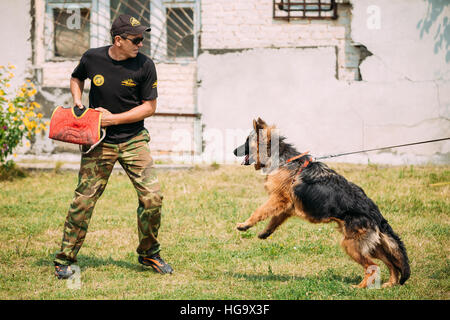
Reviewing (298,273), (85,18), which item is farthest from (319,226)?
(85,18)

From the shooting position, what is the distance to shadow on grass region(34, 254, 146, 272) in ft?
18.6

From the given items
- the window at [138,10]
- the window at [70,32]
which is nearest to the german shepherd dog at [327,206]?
the window at [138,10]

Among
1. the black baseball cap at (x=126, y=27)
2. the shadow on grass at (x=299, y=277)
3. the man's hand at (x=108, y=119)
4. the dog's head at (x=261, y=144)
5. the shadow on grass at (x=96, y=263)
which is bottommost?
the shadow on grass at (x=299, y=277)

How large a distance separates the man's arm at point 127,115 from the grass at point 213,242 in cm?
153

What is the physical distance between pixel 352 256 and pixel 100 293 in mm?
2314

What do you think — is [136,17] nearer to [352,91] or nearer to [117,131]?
[352,91]

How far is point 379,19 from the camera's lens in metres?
10.5

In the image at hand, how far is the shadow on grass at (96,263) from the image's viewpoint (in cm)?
567

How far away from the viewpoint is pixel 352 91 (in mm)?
10641

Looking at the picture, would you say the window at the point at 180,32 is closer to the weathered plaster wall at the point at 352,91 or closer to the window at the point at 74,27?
the weathered plaster wall at the point at 352,91

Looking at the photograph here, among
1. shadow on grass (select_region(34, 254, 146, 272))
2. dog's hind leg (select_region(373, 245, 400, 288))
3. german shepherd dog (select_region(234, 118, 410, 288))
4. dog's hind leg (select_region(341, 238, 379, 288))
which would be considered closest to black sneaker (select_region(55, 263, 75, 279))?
shadow on grass (select_region(34, 254, 146, 272))

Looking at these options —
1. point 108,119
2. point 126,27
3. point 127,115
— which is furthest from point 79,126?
point 126,27

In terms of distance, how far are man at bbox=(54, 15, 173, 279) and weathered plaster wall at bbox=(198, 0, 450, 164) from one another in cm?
572

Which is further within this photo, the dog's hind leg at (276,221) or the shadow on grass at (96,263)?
the shadow on grass at (96,263)
